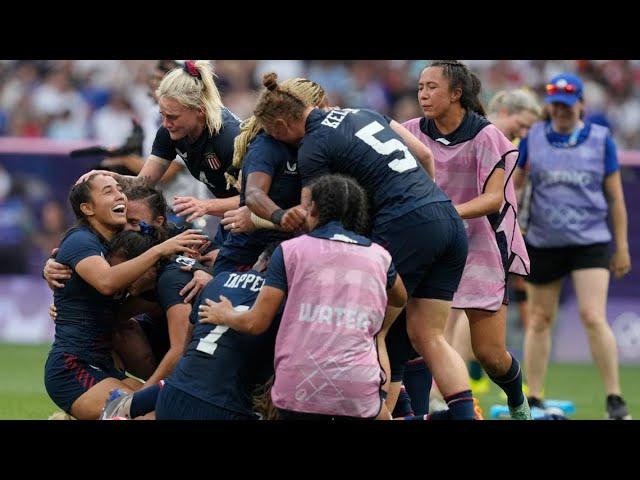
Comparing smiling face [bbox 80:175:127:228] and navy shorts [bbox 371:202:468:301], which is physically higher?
smiling face [bbox 80:175:127:228]

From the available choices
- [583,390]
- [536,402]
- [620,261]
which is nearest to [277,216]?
[536,402]

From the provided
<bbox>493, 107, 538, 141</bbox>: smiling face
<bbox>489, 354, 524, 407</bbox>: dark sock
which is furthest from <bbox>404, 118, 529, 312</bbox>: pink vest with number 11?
<bbox>493, 107, 538, 141</bbox>: smiling face

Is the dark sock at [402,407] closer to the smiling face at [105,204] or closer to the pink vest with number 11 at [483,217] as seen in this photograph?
the pink vest with number 11 at [483,217]

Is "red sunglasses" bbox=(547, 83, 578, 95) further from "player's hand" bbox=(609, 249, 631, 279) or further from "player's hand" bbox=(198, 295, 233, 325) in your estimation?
"player's hand" bbox=(198, 295, 233, 325)

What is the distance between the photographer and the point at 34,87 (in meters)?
16.6

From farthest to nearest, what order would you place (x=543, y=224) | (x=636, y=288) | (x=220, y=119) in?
(x=636, y=288) → (x=543, y=224) → (x=220, y=119)

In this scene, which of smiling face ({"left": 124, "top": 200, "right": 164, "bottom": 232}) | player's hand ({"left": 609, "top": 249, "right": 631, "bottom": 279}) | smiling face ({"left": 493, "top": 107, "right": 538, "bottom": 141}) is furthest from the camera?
smiling face ({"left": 493, "top": 107, "right": 538, "bottom": 141})

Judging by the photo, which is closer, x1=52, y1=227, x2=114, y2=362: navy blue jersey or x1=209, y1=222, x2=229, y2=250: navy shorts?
Answer: x1=52, y1=227, x2=114, y2=362: navy blue jersey

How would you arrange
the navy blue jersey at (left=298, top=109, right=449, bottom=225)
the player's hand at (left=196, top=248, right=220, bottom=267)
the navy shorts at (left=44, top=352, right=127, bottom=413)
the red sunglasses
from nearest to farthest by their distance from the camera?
the navy blue jersey at (left=298, top=109, right=449, bottom=225), the navy shorts at (left=44, top=352, right=127, bottom=413), the player's hand at (left=196, top=248, right=220, bottom=267), the red sunglasses

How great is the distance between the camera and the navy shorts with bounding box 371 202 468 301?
5938mm

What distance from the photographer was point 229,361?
5.54 meters
